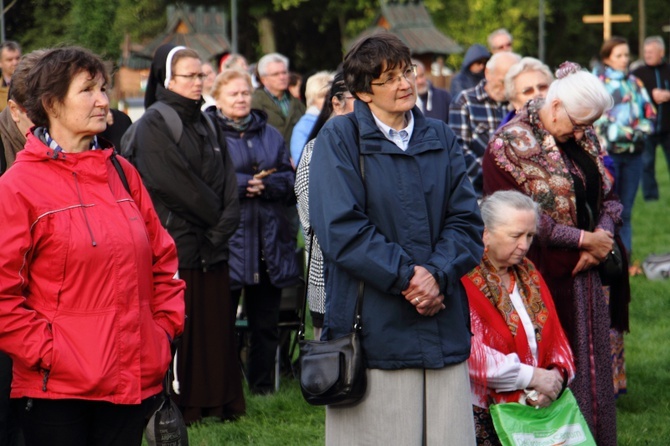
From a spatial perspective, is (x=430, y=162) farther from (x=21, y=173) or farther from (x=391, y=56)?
(x=21, y=173)

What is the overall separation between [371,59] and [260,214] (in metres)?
3.44

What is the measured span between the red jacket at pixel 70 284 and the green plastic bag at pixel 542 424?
1.69 m

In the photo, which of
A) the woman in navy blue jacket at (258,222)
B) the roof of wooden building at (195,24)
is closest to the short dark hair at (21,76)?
the woman in navy blue jacket at (258,222)

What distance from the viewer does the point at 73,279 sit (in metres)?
3.84

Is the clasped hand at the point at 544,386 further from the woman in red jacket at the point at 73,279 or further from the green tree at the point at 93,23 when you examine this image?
the green tree at the point at 93,23

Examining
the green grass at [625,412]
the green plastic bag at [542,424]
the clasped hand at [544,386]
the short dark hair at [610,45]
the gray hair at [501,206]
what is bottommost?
the green grass at [625,412]

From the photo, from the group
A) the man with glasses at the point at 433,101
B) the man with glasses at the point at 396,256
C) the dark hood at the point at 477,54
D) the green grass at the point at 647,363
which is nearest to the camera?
the man with glasses at the point at 396,256

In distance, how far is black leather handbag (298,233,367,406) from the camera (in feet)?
13.3

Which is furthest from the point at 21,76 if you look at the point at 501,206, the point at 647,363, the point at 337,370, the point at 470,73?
the point at 470,73

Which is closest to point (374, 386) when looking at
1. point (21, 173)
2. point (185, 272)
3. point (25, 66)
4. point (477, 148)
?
point (21, 173)

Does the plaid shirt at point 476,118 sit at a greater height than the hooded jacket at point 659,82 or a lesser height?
lesser

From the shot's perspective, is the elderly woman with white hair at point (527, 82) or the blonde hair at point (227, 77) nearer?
the elderly woman with white hair at point (527, 82)

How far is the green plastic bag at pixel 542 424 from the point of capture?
4.88 meters

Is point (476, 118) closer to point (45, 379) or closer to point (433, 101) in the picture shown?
point (433, 101)
